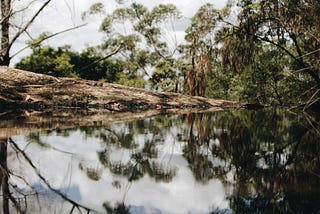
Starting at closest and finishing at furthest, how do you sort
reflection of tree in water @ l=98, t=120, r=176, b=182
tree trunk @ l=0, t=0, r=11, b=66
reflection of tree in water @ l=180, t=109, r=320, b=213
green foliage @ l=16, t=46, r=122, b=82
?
reflection of tree in water @ l=180, t=109, r=320, b=213
reflection of tree in water @ l=98, t=120, r=176, b=182
tree trunk @ l=0, t=0, r=11, b=66
green foliage @ l=16, t=46, r=122, b=82

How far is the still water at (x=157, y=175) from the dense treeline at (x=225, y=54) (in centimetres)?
439

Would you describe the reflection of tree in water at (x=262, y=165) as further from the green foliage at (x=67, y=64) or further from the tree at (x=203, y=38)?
the green foliage at (x=67, y=64)

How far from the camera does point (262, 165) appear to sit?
2.82 metres

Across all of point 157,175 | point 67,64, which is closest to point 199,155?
point 157,175

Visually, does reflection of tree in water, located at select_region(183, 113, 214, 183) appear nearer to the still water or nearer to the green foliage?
the still water

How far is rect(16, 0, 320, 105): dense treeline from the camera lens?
38.1 feet

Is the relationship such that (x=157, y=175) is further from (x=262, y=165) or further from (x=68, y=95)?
(x=68, y=95)

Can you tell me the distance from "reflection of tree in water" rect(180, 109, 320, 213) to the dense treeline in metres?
3.50

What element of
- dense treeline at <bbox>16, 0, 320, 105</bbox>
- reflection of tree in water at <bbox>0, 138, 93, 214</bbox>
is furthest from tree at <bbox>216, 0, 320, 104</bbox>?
reflection of tree in water at <bbox>0, 138, 93, 214</bbox>

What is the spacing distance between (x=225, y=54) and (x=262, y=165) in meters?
9.66

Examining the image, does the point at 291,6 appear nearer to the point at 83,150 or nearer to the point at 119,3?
the point at 83,150

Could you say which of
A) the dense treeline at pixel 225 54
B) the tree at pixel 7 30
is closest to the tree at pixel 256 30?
the dense treeline at pixel 225 54

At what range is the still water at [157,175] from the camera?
1792 millimetres

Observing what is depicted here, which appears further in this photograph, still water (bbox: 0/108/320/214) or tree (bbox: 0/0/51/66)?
tree (bbox: 0/0/51/66)
